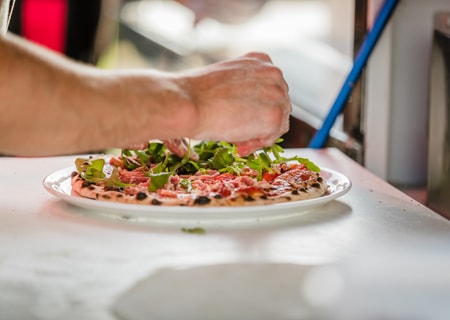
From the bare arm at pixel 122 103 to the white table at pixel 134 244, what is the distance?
13 cm

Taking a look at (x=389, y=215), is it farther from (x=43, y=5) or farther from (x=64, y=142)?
(x=43, y=5)

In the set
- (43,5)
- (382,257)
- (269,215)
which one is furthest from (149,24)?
(382,257)

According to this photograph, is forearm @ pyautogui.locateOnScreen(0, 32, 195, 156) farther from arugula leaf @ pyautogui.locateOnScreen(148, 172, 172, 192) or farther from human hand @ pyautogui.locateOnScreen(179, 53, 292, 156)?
arugula leaf @ pyautogui.locateOnScreen(148, 172, 172, 192)

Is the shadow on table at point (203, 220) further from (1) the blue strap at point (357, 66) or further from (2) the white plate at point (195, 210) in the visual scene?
(1) the blue strap at point (357, 66)

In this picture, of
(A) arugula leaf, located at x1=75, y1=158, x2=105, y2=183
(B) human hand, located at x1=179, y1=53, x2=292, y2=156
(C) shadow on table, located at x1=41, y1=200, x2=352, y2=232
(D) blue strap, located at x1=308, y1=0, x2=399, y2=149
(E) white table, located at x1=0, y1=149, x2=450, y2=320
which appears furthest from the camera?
(D) blue strap, located at x1=308, y1=0, x2=399, y2=149

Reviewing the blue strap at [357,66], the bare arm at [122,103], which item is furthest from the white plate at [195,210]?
the blue strap at [357,66]

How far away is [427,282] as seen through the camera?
3.19 ft

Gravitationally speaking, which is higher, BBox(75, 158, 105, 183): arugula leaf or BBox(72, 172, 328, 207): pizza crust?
BBox(72, 172, 328, 207): pizza crust

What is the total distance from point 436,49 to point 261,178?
0.55m

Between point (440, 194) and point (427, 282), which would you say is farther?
point (440, 194)

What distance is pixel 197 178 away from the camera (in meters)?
1.43

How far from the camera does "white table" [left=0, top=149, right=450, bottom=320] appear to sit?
93 centimetres

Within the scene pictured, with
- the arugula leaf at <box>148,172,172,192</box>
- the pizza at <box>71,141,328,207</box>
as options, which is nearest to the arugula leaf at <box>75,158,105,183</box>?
the pizza at <box>71,141,328,207</box>

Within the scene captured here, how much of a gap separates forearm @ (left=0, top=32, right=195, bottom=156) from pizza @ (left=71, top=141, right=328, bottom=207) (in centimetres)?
21
